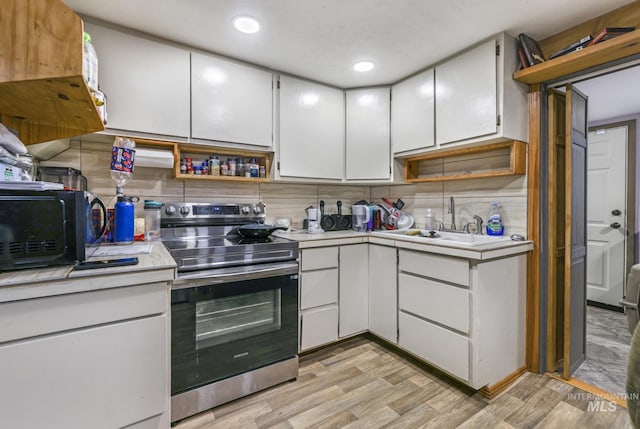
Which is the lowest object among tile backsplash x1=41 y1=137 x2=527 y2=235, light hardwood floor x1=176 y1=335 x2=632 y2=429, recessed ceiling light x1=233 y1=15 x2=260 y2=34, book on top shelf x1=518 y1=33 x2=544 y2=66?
light hardwood floor x1=176 y1=335 x2=632 y2=429

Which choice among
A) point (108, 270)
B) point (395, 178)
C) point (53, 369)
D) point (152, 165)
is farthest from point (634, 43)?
point (53, 369)

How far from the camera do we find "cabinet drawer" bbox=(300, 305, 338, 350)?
2086 mm

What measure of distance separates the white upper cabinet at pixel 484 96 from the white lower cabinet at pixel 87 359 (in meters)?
2.04

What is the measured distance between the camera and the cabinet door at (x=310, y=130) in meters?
2.34

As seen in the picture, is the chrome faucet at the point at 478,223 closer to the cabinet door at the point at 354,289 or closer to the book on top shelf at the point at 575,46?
the cabinet door at the point at 354,289

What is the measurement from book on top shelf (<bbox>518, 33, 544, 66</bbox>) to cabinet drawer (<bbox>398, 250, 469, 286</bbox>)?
1.34m

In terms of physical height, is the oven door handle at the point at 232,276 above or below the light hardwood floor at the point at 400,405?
above

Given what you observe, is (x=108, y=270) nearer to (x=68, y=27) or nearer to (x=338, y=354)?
(x=68, y=27)

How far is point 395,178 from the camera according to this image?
2.60 metres

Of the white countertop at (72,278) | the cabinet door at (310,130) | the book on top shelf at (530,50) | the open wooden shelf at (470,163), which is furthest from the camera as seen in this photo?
the cabinet door at (310,130)

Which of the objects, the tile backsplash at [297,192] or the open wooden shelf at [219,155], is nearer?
the tile backsplash at [297,192]

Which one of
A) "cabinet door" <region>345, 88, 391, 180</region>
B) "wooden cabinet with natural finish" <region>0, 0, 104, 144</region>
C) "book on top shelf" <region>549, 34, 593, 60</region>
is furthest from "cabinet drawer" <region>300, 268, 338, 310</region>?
"book on top shelf" <region>549, 34, 593, 60</region>

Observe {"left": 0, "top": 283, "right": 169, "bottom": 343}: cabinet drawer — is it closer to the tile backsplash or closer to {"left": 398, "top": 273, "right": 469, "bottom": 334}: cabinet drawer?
the tile backsplash

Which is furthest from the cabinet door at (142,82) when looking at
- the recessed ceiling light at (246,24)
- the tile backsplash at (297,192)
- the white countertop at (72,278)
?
the white countertop at (72,278)
